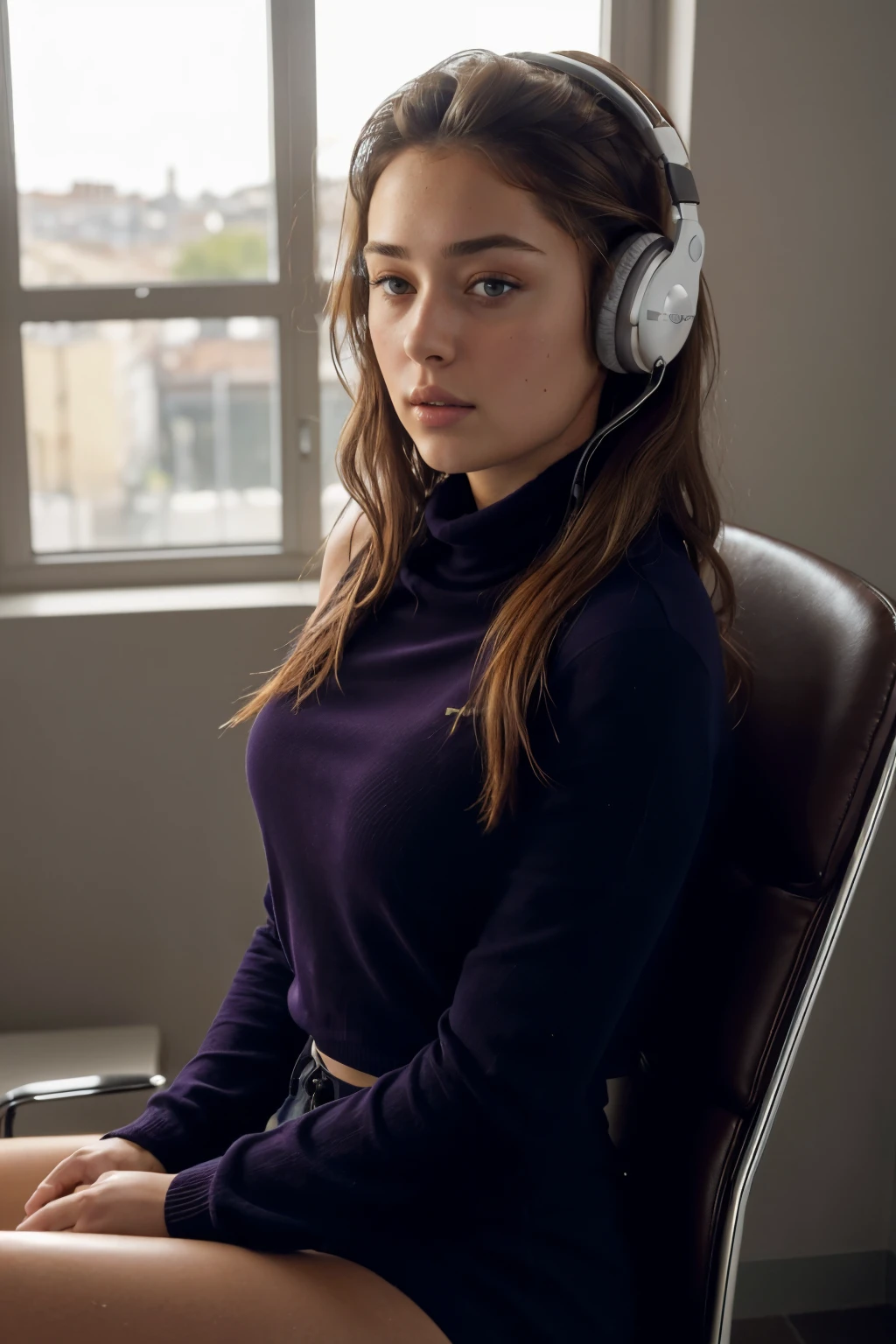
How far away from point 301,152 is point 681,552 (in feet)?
3.99

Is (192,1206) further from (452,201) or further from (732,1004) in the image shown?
(452,201)

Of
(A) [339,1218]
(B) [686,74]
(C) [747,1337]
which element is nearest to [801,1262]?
(C) [747,1337]

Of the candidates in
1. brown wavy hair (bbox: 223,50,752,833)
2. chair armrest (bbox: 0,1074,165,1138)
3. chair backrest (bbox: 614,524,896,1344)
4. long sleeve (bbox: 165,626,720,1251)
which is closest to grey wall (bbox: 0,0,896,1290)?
chair armrest (bbox: 0,1074,165,1138)

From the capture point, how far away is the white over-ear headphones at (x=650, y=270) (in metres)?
1.03

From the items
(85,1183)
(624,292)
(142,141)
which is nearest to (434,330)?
(624,292)

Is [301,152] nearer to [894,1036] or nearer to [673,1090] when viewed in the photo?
[673,1090]

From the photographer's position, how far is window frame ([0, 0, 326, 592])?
197 cm

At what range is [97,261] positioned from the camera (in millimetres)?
2041

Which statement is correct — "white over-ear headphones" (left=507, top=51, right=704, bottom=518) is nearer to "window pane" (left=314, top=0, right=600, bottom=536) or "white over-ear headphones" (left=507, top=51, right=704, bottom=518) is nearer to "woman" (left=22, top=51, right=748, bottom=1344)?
"woman" (left=22, top=51, right=748, bottom=1344)

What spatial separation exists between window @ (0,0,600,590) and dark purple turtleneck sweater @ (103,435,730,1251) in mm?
933

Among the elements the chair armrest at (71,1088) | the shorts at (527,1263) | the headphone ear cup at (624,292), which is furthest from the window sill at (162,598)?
the shorts at (527,1263)

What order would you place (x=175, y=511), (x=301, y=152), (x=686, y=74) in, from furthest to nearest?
1. (x=175, y=511)
2. (x=301, y=152)
3. (x=686, y=74)

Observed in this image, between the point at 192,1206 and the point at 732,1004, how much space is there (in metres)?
0.47

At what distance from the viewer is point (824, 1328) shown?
206cm
